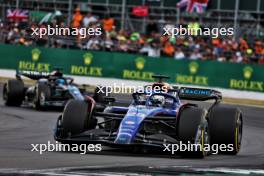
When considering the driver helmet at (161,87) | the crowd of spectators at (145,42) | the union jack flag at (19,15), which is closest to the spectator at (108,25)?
the crowd of spectators at (145,42)

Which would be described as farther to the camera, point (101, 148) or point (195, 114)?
point (101, 148)

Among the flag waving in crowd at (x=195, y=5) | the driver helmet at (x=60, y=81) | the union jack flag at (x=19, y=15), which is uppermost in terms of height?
the flag waving in crowd at (x=195, y=5)

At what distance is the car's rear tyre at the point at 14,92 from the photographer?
23203mm

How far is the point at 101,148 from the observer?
46.5ft

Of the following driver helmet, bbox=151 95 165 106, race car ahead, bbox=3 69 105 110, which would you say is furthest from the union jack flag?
driver helmet, bbox=151 95 165 106

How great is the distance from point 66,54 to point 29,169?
2507 cm

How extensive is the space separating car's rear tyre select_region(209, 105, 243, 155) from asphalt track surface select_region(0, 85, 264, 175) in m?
0.27

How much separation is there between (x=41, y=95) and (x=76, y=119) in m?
9.16

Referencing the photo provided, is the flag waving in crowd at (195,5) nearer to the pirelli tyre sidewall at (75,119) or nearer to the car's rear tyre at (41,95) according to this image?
the car's rear tyre at (41,95)

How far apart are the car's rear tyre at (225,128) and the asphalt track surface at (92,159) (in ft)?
0.90

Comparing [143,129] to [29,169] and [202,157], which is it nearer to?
[202,157]

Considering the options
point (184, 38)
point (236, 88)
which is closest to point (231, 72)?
point (236, 88)

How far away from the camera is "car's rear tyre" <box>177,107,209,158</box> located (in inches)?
499

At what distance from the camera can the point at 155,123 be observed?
13.2m
